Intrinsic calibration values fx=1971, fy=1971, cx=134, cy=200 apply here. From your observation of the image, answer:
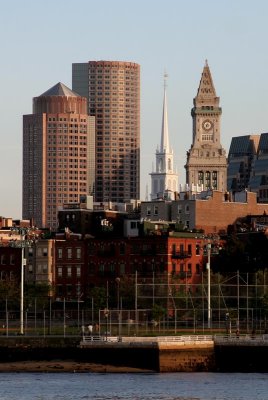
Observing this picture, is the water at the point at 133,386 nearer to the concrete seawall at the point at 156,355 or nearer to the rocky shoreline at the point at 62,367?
the rocky shoreline at the point at 62,367

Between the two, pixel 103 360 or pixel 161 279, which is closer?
pixel 103 360

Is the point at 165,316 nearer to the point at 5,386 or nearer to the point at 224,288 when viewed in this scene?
the point at 224,288

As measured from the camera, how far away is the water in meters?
123

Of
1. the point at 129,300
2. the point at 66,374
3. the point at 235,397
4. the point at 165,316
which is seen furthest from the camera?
the point at 129,300

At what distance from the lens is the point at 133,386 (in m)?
129

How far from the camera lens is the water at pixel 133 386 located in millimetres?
123438

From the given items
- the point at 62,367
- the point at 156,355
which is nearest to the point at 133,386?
the point at 156,355

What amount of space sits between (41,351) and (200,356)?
12377 millimetres

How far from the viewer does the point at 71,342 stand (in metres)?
146

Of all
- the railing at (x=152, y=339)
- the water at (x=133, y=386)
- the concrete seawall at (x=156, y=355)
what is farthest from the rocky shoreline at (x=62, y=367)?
the railing at (x=152, y=339)

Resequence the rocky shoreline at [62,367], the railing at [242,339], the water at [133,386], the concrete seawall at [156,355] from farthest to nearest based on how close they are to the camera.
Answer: the railing at [242,339], the rocky shoreline at [62,367], the concrete seawall at [156,355], the water at [133,386]

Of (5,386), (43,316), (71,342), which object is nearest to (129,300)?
(43,316)

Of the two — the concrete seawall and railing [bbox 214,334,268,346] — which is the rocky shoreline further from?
railing [bbox 214,334,268,346]

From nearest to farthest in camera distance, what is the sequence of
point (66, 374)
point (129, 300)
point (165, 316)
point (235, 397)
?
point (235, 397), point (66, 374), point (165, 316), point (129, 300)
